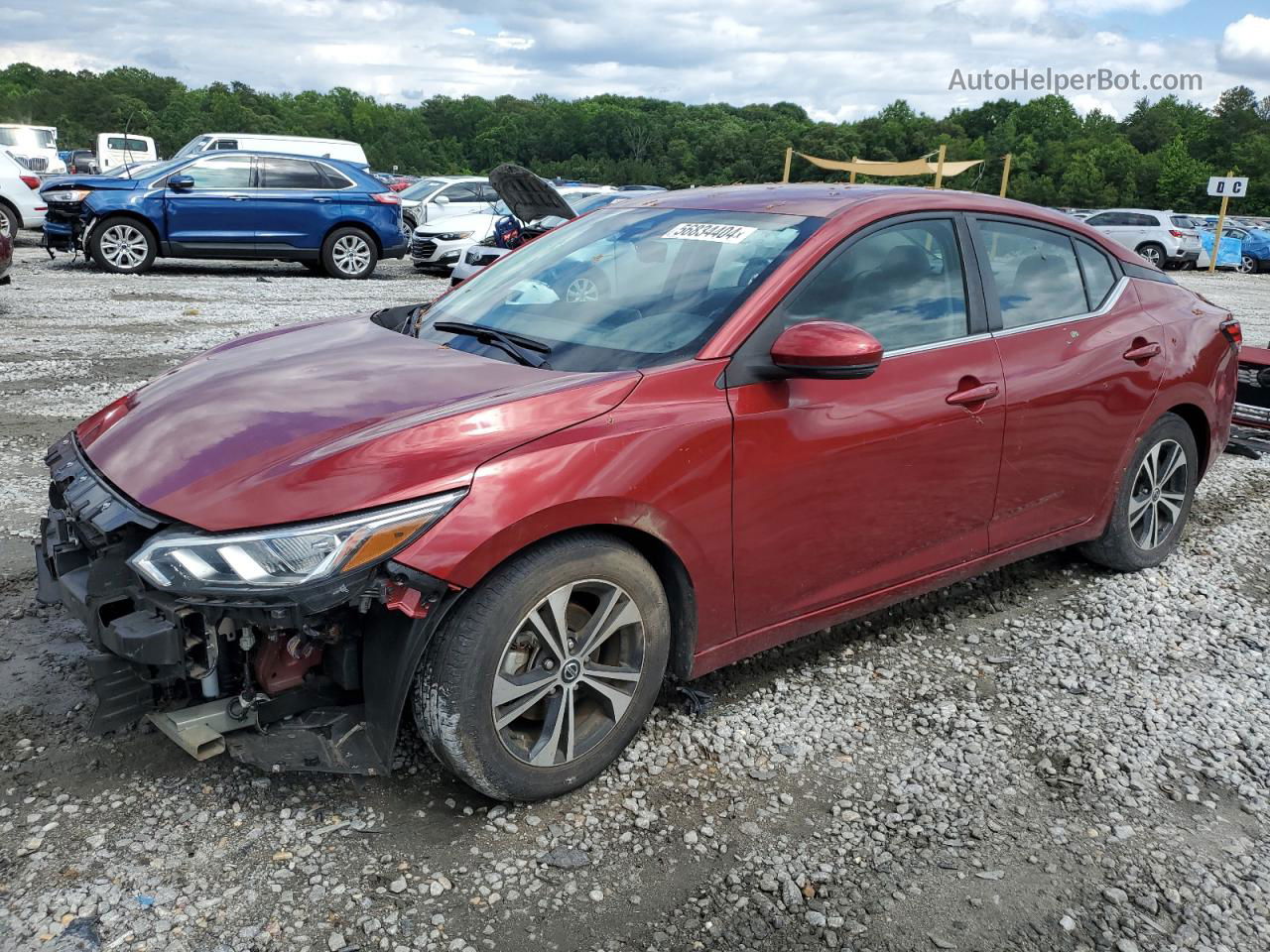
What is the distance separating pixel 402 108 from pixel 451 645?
417 feet

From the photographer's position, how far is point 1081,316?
4145mm

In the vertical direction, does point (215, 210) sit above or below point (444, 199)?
below

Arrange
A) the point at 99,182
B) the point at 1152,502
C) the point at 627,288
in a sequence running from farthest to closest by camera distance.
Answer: the point at 99,182 → the point at 1152,502 → the point at 627,288

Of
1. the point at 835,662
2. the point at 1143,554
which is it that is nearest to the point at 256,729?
the point at 835,662

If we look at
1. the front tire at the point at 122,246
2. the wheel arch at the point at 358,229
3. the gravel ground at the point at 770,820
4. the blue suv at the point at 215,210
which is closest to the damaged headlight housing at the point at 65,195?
the blue suv at the point at 215,210

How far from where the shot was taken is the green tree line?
63.0 m

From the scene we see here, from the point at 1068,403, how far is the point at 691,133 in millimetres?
80788

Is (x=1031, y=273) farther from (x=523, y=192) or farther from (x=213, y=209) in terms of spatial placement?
(x=213, y=209)

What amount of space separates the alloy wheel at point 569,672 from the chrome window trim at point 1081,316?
1.82m

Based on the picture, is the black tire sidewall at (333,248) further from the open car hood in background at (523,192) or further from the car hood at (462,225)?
the open car hood in background at (523,192)

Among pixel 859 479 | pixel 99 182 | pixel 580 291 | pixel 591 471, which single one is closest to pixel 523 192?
pixel 580 291

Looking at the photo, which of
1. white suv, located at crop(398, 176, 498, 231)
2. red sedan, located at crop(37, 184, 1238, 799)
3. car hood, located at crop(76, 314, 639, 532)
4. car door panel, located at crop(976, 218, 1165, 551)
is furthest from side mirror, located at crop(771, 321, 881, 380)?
white suv, located at crop(398, 176, 498, 231)

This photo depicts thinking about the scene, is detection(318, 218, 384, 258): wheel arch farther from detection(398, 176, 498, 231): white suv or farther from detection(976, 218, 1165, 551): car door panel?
detection(976, 218, 1165, 551): car door panel

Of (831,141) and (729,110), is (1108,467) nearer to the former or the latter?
(831,141)
